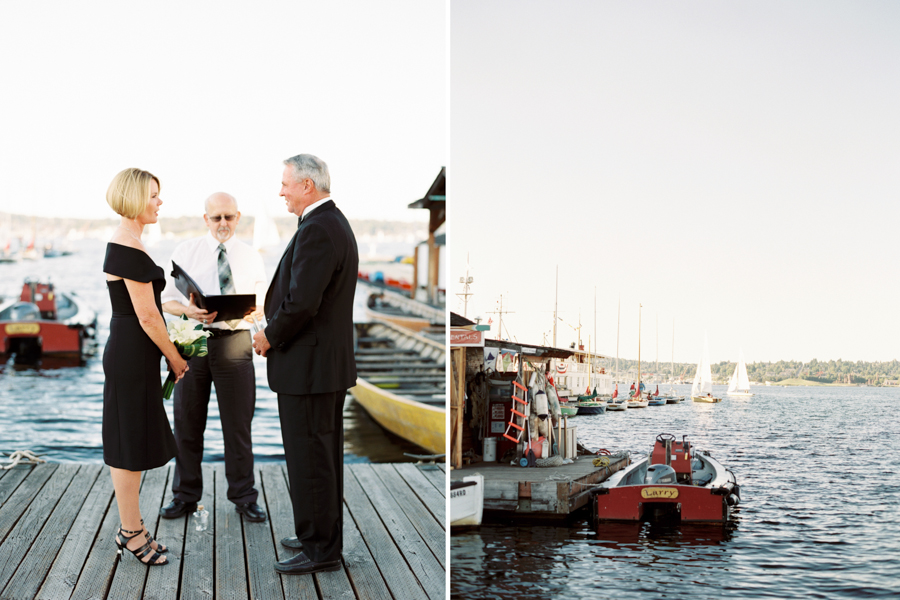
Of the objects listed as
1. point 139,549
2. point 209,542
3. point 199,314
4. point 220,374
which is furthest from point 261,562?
point 199,314

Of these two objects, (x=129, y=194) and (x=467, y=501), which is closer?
(x=129, y=194)

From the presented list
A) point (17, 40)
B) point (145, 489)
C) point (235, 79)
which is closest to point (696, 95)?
point (145, 489)

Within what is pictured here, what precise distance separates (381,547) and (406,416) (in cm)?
601

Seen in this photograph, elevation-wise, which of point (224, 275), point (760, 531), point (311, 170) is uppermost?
point (311, 170)

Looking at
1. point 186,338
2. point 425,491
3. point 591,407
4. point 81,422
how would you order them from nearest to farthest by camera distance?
point 186,338, point 591,407, point 425,491, point 81,422

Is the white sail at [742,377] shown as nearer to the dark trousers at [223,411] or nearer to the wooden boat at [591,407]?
the wooden boat at [591,407]

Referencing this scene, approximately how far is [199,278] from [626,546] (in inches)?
81.5

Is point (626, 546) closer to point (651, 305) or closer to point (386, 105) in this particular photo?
point (651, 305)

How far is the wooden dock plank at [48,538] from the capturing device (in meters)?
2.39

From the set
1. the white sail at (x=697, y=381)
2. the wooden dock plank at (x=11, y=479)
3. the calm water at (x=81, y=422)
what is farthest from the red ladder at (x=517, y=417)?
the calm water at (x=81, y=422)

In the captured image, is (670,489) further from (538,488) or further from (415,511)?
(415,511)

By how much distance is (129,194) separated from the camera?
2.48m

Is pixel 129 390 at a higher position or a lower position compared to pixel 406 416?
higher

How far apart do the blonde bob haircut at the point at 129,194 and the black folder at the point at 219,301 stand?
0.47m
